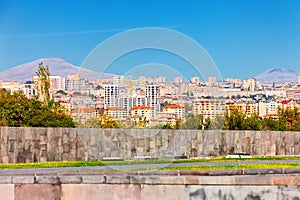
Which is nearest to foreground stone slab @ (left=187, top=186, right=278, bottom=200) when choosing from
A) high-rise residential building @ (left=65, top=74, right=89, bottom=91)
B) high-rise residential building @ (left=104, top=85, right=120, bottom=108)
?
high-rise residential building @ (left=104, top=85, right=120, bottom=108)

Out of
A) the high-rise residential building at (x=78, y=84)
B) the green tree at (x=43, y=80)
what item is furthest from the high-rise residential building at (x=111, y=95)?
the green tree at (x=43, y=80)

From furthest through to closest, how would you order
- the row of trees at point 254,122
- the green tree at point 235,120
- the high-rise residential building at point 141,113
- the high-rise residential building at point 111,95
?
the green tree at point 235,120, the row of trees at point 254,122, the high-rise residential building at point 111,95, the high-rise residential building at point 141,113

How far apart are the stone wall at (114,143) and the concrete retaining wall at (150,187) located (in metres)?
9.62

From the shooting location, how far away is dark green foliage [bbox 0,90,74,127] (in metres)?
34.9

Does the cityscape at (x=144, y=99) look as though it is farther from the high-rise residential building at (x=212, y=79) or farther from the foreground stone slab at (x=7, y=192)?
the foreground stone slab at (x=7, y=192)

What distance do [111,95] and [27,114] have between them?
18.1m

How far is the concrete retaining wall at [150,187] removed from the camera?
10.1 m

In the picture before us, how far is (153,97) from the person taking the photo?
18.1 metres

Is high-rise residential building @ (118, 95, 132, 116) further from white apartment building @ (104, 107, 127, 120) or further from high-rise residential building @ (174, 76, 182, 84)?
high-rise residential building @ (174, 76, 182, 84)

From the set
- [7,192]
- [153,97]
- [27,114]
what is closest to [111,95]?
[153,97]

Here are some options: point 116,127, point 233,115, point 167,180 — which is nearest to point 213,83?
point 116,127

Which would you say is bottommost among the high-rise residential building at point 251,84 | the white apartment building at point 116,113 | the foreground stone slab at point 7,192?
the foreground stone slab at point 7,192

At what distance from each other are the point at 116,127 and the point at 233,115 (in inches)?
1314

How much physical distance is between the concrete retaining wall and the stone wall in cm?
962
